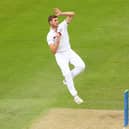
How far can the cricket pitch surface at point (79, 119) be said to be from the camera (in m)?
15.0

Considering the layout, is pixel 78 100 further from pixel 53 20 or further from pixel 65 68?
pixel 53 20

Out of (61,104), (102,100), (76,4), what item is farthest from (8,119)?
(76,4)

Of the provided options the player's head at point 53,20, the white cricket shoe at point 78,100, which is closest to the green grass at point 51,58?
the white cricket shoe at point 78,100

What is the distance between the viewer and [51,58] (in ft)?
70.4

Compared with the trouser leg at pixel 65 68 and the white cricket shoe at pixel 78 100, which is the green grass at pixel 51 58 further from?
the trouser leg at pixel 65 68

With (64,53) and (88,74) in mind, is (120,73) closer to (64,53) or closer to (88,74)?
(88,74)

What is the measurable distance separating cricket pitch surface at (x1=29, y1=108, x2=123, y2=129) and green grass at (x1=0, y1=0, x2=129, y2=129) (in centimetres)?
43

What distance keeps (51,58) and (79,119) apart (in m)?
6.23

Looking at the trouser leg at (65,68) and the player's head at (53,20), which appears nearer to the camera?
the player's head at (53,20)

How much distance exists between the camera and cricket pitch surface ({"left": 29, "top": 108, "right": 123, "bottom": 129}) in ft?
49.2

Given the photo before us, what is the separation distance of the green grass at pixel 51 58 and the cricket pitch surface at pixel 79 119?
43cm

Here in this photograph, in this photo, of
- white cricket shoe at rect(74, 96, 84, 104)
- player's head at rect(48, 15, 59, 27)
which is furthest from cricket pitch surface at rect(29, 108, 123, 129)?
player's head at rect(48, 15, 59, 27)

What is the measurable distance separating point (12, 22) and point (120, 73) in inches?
321

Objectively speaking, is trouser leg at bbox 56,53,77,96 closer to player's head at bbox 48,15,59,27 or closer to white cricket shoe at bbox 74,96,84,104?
white cricket shoe at bbox 74,96,84,104
